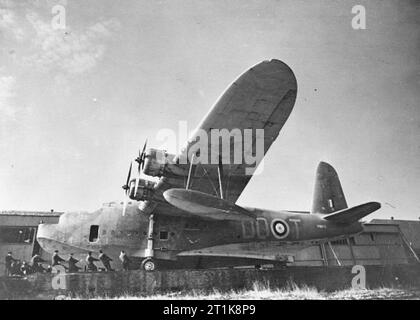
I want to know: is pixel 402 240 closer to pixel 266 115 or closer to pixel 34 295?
pixel 266 115

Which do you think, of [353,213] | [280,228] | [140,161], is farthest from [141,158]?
[353,213]

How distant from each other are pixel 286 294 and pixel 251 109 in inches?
220

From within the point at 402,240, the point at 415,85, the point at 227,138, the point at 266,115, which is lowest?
the point at 402,240

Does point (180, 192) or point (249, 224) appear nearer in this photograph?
point (180, 192)

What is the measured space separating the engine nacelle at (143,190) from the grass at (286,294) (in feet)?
9.17

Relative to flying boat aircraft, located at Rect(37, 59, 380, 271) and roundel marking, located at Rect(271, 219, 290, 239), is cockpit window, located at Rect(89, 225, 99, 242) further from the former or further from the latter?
roundel marking, located at Rect(271, 219, 290, 239)

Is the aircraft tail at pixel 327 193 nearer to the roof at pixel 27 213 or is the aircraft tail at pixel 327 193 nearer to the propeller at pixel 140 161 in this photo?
the propeller at pixel 140 161

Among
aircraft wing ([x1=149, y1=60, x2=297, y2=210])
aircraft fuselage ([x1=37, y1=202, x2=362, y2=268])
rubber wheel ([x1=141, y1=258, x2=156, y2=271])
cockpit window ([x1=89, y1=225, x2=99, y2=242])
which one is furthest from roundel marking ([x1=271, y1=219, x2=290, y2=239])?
cockpit window ([x1=89, y1=225, x2=99, y2=242])

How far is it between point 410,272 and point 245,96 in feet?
28.8

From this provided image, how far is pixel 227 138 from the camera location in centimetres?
877

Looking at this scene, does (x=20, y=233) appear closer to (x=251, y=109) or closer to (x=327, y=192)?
(x=251, y=109)

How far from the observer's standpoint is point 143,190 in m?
9.05
